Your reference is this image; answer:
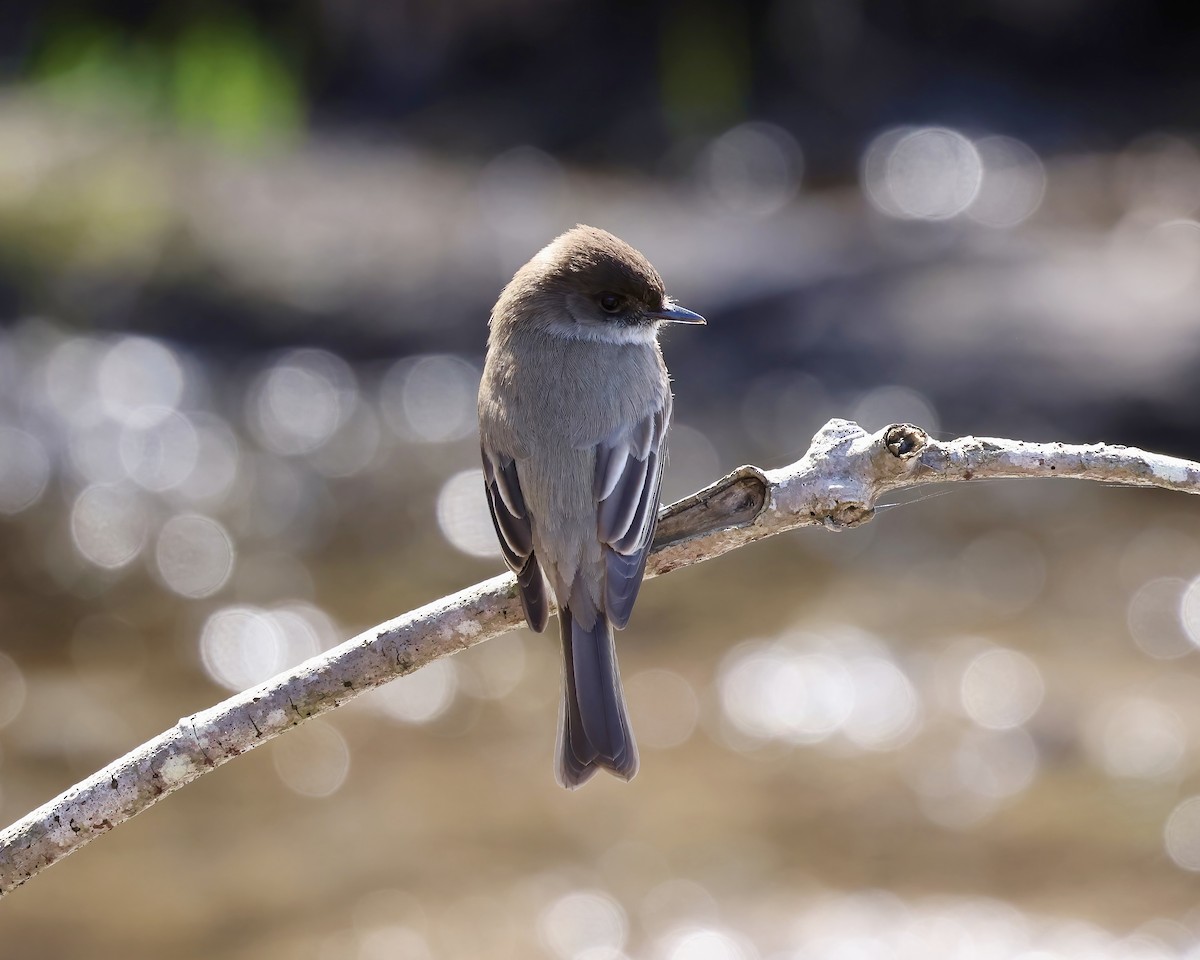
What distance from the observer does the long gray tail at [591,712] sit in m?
4.58

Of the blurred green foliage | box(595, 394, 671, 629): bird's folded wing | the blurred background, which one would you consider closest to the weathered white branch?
box(595, 394, 671, 629): bird's folded wing

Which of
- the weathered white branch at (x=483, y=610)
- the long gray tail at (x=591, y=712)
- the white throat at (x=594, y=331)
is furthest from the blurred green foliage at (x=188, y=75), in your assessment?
the weathered white branch at (x=483, y=610)

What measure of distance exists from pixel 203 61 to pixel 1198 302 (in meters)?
11.2

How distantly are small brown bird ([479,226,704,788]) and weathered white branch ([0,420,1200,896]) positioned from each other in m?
0.32

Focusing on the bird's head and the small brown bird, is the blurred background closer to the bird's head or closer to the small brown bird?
the small brown bird

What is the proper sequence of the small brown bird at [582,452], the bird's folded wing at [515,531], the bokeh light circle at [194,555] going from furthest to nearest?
the bokeh light circle at [194,555] < the small brown bird at [582,452] < the bird's folded wing at [515,531]

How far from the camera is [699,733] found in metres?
9.02

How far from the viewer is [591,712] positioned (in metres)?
4.63

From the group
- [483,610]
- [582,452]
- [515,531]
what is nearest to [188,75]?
[582,452]

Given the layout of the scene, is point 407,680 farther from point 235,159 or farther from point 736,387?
point 235,159

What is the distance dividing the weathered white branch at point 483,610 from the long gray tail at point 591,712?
51 centimetres

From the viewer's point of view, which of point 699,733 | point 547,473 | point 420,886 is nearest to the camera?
point 547,473

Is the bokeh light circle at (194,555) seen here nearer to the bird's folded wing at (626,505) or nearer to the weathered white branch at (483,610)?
the bird's folded wing at (626,505)

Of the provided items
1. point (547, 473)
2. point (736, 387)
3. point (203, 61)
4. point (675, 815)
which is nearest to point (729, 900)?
point (675, 815)
